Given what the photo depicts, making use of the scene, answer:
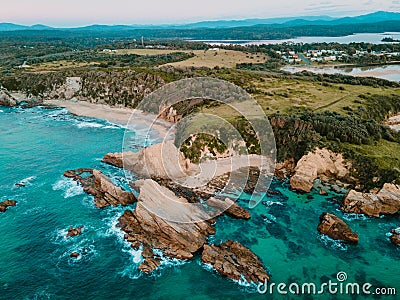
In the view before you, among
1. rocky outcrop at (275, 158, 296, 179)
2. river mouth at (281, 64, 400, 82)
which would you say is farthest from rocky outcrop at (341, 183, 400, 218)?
river mouth at (281, 64, 400, 82)

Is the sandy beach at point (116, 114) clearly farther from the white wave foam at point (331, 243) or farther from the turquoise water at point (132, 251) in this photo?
the white wave foam at point (331, 243)

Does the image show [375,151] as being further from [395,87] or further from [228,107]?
[395,87]

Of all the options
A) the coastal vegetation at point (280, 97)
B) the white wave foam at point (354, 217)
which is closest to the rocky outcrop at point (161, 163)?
the coastal vegetation at point (280, 97)

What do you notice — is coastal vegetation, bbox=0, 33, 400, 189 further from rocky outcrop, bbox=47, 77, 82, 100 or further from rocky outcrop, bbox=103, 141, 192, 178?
rocky outcrop, bbox=103, 141, 192, 178

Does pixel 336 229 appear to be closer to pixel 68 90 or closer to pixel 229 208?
pixel 229 208

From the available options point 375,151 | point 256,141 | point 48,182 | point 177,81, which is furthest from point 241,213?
point 177,81

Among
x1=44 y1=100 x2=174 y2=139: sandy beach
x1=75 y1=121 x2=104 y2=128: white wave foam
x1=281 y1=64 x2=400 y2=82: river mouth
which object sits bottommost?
x1=75 y1=121 x2=104 y2=128: white wave foam
